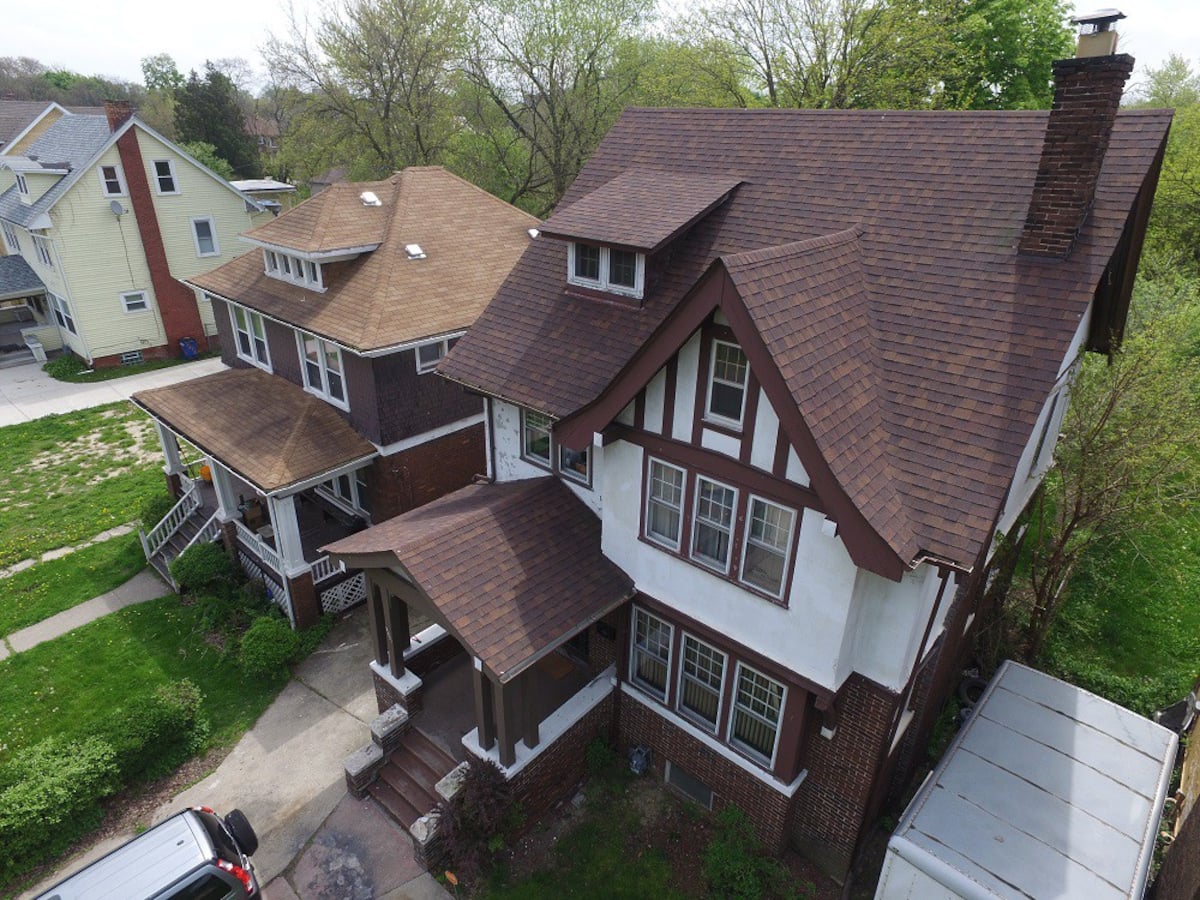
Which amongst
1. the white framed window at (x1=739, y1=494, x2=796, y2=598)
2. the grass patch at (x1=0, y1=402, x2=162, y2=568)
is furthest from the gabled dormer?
the grass patch at (x1=0, y1=402, x2=162, y2=568)

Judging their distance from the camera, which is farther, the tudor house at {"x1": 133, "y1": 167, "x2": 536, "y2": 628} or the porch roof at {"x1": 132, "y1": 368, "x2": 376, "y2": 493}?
the tudor house at {"x1": 133, "y1": 167, "x2": 536, "y2": 628}

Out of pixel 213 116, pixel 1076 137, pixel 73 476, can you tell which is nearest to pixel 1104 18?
pixel 1076 137

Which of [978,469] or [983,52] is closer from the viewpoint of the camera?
[978,469]

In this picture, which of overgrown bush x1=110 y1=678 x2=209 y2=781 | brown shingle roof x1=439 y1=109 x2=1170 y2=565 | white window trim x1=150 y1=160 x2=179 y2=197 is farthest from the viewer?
white window trim x1=150 y1=160 x2=179 y2=197

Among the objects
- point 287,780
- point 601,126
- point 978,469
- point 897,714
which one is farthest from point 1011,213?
point 601,126

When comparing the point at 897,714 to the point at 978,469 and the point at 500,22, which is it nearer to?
the point at 978,469

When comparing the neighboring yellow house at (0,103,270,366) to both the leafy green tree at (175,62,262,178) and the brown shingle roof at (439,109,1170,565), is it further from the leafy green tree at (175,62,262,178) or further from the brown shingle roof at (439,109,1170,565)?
the brown shingle roof at (439,109,1170,565)
